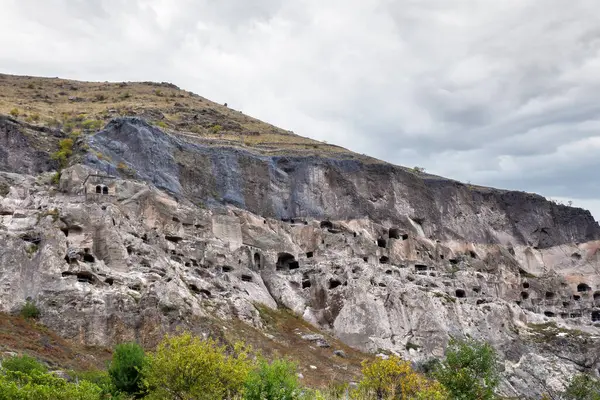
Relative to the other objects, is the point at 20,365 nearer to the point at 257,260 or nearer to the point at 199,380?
the point at 199,380

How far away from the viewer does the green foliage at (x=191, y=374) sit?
24.6m

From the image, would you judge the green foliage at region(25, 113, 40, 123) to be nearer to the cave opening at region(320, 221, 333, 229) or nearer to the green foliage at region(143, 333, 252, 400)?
the cave opening at region(320, 221, 333, 229)

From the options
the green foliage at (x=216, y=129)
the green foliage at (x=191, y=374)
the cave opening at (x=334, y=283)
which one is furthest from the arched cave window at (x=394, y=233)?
the green foliage at (x=191, y=374)

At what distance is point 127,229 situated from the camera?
46.5 metres

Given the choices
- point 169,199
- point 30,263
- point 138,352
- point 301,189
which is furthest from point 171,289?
point 301,189

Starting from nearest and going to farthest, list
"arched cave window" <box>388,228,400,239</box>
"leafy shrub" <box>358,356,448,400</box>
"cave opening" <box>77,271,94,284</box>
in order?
"leafy shrub" <box>358,356,448,400</box>
"cave opening" <box>77,271,94,284</box>
"arched cave window" <box>388,228,400,239</box>

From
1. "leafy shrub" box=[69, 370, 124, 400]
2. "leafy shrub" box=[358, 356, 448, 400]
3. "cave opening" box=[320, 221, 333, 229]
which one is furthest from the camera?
"cave opening" box=[320, 221, 333, 229]

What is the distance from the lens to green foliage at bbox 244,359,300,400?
22297mm

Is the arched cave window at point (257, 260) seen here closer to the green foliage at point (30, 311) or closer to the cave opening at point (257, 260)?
the cave opening at point (257, 260)

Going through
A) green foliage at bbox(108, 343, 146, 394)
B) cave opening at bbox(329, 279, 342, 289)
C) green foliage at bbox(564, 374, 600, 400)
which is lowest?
green foliage at bbox(564, 374, 600, 400)

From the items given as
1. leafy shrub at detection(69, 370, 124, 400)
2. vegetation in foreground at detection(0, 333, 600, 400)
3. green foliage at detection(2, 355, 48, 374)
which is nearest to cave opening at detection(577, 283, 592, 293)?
vegetation in foreground at detection(0, 333, 600, 400)

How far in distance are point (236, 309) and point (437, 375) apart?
17.7m

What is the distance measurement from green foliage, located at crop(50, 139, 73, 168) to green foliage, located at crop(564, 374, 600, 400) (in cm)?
4929

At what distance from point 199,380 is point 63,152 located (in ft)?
135
